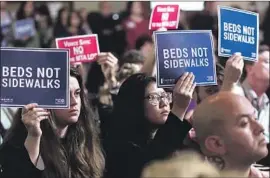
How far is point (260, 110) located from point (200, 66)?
2.50 m

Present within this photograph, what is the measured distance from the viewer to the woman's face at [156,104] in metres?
4.72

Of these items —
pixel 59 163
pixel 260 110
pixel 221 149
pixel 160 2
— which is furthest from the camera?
pixel 260 110

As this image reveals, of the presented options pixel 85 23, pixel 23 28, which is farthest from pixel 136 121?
pixel 85 23

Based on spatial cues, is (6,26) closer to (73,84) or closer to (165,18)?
(165,18)

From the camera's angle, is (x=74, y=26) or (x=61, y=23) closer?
(x=74, y=26)

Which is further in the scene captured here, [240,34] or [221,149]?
[240,34]

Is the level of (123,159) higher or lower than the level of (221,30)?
lower

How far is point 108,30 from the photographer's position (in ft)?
43.2

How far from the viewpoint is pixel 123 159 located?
4578mm

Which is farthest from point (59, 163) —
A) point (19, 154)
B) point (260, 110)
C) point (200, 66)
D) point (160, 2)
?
point (260, 110)

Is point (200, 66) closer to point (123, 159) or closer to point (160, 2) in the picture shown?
point (123, 159)

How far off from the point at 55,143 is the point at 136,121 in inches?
18.5

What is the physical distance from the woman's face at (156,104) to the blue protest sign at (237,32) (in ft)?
1.34

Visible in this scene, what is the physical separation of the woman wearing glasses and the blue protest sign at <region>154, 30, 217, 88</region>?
0.10 metres
